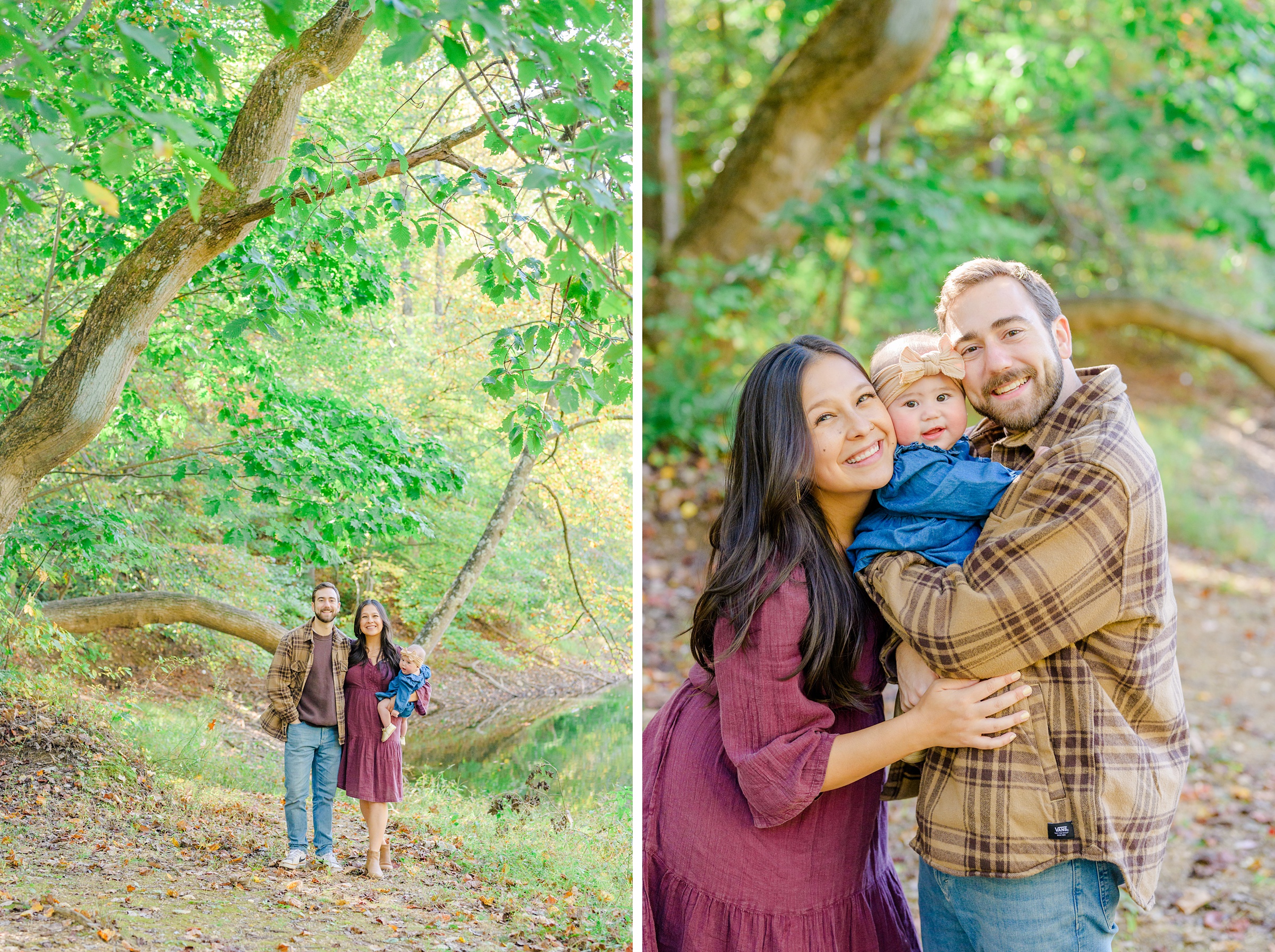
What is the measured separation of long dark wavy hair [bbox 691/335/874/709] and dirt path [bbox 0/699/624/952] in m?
0.62

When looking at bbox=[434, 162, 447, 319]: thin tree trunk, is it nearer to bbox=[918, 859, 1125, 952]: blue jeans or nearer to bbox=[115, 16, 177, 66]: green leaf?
bbox=[115, 16, 177, 66]: green leaf

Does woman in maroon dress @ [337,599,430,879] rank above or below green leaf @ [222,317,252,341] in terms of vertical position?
below

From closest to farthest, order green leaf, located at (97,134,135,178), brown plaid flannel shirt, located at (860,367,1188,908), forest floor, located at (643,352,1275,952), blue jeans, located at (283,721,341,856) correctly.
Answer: green leaf, located at (97,134,135,178) < brown plaid flannel shirt, located at (860,367,1188,908) < blue jeans, located at (283,721,341,856) < forest floor, located at (643,352,1275,952)

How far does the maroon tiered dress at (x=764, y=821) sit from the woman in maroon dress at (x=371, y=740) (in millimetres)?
458

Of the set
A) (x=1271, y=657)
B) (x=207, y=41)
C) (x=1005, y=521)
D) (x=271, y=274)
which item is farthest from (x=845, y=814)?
(x=1271, y=657)

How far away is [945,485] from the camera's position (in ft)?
4.86

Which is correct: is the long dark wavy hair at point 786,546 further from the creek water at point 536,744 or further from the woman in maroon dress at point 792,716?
the creek water at point 536,744

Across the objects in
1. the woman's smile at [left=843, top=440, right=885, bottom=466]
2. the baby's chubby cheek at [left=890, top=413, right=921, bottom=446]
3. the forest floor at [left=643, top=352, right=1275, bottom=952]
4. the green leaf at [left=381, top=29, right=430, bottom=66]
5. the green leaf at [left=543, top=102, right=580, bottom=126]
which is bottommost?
the forest floor at [left=643, top=352, right=1275, bottom=952]

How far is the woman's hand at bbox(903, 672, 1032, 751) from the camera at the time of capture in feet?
4.64

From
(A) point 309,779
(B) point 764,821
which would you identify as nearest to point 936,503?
(B) point 764,821

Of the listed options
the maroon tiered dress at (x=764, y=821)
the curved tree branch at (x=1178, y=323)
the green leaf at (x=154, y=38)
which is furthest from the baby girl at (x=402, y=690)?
the curved tree branch at (x=1178, y=323)

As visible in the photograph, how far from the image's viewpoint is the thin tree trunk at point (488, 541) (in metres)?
1.77

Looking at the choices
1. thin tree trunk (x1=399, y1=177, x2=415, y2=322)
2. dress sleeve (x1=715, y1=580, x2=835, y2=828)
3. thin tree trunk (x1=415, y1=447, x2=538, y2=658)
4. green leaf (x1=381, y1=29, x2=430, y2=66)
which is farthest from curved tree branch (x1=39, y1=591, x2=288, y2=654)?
green leaf (x1=381, y1=29, x2=430, y2=66)

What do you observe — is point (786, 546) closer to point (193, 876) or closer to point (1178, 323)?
point (193, 876)
